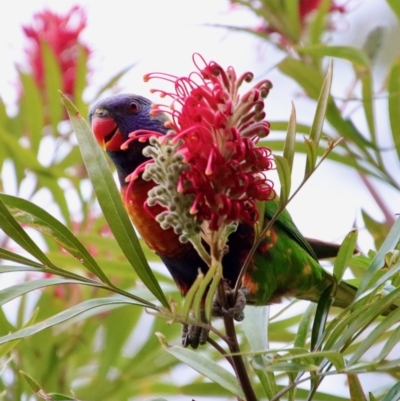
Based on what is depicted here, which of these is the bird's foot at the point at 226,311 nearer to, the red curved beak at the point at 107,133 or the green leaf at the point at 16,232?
the green leaf at the point at 16,232

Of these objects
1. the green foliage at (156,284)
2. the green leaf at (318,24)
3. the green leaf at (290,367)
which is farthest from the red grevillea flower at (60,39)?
the green leaf at (290,367)

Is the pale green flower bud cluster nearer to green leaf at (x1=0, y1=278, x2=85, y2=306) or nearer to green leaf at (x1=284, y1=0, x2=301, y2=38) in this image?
green leaf at (x1=0, y1=278, x2=85, y2=306)

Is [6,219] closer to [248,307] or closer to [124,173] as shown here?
[248,307]

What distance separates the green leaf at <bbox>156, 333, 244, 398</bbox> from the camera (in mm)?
744

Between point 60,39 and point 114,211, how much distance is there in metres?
1.27

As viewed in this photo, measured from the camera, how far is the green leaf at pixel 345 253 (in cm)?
78

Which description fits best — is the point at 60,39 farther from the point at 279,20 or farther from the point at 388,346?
the point at 388,346

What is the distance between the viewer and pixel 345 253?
787mm

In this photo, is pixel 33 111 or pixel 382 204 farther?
pixel 33 111

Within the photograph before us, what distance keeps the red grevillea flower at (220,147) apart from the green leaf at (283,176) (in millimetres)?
28

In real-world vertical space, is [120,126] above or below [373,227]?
above

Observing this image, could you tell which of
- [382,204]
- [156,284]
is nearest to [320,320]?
[156,284]

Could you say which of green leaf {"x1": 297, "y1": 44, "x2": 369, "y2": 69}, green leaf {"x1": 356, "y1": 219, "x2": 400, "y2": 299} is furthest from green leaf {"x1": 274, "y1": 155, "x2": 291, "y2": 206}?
green leaf {"x1": 297, "y1": 44, "x2": 369, "y2": 69}

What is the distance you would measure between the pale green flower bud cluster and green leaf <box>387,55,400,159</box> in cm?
57
